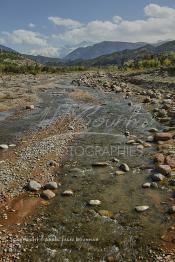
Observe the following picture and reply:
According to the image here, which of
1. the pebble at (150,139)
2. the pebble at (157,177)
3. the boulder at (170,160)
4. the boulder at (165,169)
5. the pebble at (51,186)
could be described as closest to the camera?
the pebble at (51,186)

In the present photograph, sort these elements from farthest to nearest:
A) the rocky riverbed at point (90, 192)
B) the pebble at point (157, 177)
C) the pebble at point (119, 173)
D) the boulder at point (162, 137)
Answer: the boulder at point (162, 137)
the pebble at point (119, 173)
the pebble at point (157, 177)
the rocky riverbed at point (90, 192)

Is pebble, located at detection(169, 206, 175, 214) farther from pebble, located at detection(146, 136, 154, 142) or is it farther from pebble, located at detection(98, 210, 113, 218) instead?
pebble, located at detection(146, 136, 154, 142)

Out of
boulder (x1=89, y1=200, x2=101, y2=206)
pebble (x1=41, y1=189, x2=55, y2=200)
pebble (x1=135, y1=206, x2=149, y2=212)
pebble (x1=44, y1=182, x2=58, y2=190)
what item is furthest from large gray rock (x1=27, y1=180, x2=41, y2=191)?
pebble (x1=135, y1=206, x2=149, y2=212)

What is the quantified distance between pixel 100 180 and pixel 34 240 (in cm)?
681

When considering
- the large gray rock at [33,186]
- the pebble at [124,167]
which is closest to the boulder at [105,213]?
the large gray rock at [33,186]

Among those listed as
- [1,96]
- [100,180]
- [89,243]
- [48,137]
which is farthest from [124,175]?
[1,96]

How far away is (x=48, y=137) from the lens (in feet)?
97.9

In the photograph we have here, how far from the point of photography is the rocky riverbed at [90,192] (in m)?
14.4

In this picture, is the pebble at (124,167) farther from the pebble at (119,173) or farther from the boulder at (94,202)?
the boulder at (94,202)

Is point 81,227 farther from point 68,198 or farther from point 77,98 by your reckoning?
point 77,98

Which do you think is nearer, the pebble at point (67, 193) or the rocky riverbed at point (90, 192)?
the rocky riverbed at point (90, 192)

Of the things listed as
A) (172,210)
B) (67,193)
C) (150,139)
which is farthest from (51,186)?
(150,139)

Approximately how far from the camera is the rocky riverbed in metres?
14.4

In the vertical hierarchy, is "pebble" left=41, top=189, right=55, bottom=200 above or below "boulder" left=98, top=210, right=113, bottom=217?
above
